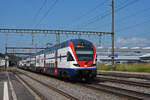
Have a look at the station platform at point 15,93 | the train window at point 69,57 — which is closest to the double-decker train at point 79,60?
the train window at point 69,57

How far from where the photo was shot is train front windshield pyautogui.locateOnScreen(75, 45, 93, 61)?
17263 mm

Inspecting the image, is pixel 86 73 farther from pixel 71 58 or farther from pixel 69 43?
pixel 69 43

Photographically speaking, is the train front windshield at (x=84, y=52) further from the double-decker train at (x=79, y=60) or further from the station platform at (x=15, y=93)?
the station platform at (x=15, y=93)

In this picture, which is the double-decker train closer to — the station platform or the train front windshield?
the train front windshield

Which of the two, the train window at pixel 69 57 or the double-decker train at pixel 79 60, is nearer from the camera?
the double-decker train at pixel 79 60

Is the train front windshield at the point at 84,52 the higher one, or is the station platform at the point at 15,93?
the train front windshield at the point at 84,52

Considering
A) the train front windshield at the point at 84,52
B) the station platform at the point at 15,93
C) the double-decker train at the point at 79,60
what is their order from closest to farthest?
the station platform at the point at 15,93 < the double-decker train at the point at 79,60 < the train front windshield at the point at 84,52

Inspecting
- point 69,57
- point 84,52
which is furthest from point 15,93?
point 84,52

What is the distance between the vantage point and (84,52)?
1755 centimetres

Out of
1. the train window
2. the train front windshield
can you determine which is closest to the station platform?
the train window

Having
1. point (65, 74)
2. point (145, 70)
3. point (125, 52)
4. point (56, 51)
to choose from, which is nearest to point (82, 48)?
point (65, 74)

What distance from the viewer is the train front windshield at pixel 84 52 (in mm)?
17263

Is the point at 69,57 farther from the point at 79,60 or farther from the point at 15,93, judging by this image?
the point at 15,93

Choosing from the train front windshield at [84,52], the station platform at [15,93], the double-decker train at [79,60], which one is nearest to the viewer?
the station platform at [15,93]
